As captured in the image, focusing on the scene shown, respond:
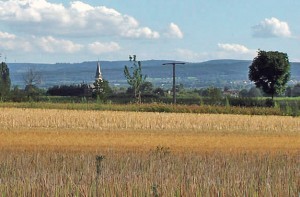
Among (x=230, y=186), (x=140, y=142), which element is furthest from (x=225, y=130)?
(x=230, y=186)

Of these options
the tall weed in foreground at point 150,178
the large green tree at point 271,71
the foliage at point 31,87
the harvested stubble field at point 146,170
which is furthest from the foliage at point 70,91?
the tall weed in foreground at point 150,178

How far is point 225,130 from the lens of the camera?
46000mm

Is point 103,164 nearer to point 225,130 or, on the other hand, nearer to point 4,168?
point 4,168

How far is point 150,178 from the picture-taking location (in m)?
13.6

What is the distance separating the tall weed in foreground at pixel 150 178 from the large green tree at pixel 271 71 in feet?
276

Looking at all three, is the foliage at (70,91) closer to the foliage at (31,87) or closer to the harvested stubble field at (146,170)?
the foliage at (31,87)

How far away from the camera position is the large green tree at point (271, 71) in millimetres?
101500


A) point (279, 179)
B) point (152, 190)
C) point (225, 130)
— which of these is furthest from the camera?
point (225, 130)

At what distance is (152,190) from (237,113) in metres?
50.6

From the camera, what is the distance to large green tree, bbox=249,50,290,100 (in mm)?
101500

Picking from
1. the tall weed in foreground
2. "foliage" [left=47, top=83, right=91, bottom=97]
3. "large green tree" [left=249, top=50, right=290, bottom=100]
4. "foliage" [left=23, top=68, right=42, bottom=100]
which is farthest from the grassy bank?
"foliage" [left=47, top=83, right=91, bottom=97]

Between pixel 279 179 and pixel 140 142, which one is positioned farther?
pixel 140 142

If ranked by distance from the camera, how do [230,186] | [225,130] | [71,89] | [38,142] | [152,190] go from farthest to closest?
[71,89] → [225,130] → [38,142] → [230,186] → [152,190]

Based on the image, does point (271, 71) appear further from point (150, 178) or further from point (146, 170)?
point (150, 178)
